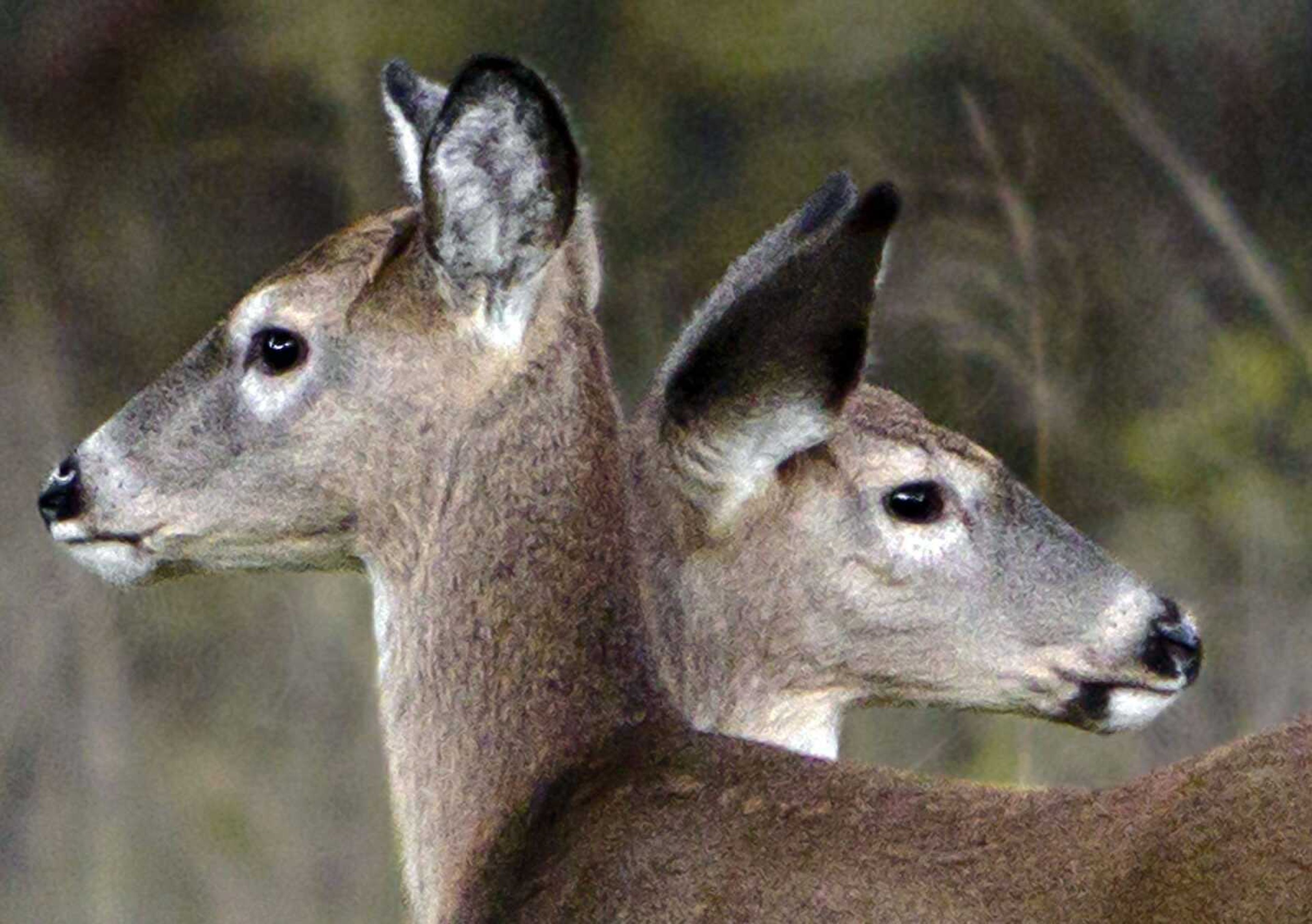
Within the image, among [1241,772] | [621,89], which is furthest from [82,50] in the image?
[1241,772]

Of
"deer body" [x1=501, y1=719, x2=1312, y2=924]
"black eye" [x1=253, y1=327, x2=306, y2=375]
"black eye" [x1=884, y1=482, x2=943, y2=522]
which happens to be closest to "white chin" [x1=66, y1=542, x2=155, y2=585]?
"black eye" [x1=253, y1=327, x2=306, y2=375]

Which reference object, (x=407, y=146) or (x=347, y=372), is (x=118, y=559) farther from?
(x=407, y=146)

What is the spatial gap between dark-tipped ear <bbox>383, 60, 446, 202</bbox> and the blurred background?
11.4 ft

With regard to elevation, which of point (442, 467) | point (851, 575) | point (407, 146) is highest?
point (407, 146)

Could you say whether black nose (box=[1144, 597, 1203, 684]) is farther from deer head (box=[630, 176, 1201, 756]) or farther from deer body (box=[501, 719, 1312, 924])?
deer body (box=[501, 719, 1312, 924])

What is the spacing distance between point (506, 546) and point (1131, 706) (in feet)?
5.06

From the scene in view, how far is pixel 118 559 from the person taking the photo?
6.05m

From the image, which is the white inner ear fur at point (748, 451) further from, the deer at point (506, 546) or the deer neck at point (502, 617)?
the deer neck at point (502, 617)

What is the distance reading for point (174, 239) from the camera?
37.7ft

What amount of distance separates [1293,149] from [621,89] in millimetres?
2147

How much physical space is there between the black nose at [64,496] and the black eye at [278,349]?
336 mm

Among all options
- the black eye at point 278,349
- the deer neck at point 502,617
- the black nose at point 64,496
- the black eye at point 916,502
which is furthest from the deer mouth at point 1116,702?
the black nose at point 64,496

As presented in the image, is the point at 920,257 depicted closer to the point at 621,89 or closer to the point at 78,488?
the point at 621,89

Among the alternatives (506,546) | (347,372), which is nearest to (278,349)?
(347,372)
